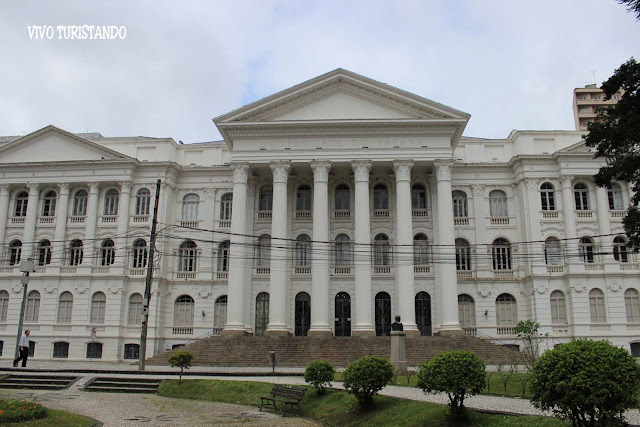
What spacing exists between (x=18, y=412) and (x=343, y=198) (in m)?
29.1

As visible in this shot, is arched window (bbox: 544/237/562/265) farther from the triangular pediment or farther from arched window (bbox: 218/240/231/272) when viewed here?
the triangular pediment

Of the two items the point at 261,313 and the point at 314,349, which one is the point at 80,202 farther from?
the point at 314,349

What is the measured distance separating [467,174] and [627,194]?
34.2 ft

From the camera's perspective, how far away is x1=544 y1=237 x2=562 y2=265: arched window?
3862cm

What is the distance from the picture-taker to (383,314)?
3847 cm

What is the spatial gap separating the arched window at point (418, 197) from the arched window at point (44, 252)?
25046mm

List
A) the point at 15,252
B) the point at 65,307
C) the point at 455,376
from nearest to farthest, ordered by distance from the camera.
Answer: the point at 455,376 → the point at 65,307 → the point at 15,252

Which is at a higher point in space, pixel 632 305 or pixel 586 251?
pixel 586 251

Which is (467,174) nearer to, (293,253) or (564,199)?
(564,199)

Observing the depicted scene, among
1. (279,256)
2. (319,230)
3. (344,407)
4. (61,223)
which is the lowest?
(344,407)

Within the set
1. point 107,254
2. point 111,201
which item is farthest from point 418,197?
point 107,254

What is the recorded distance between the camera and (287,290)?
38.4 meters

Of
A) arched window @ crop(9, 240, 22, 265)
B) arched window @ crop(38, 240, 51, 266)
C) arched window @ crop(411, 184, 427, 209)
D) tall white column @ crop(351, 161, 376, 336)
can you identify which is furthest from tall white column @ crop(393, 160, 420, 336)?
arched window @ crop(9, 240, 22, 265)

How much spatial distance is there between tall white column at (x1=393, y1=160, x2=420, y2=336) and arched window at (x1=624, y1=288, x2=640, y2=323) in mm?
13594
